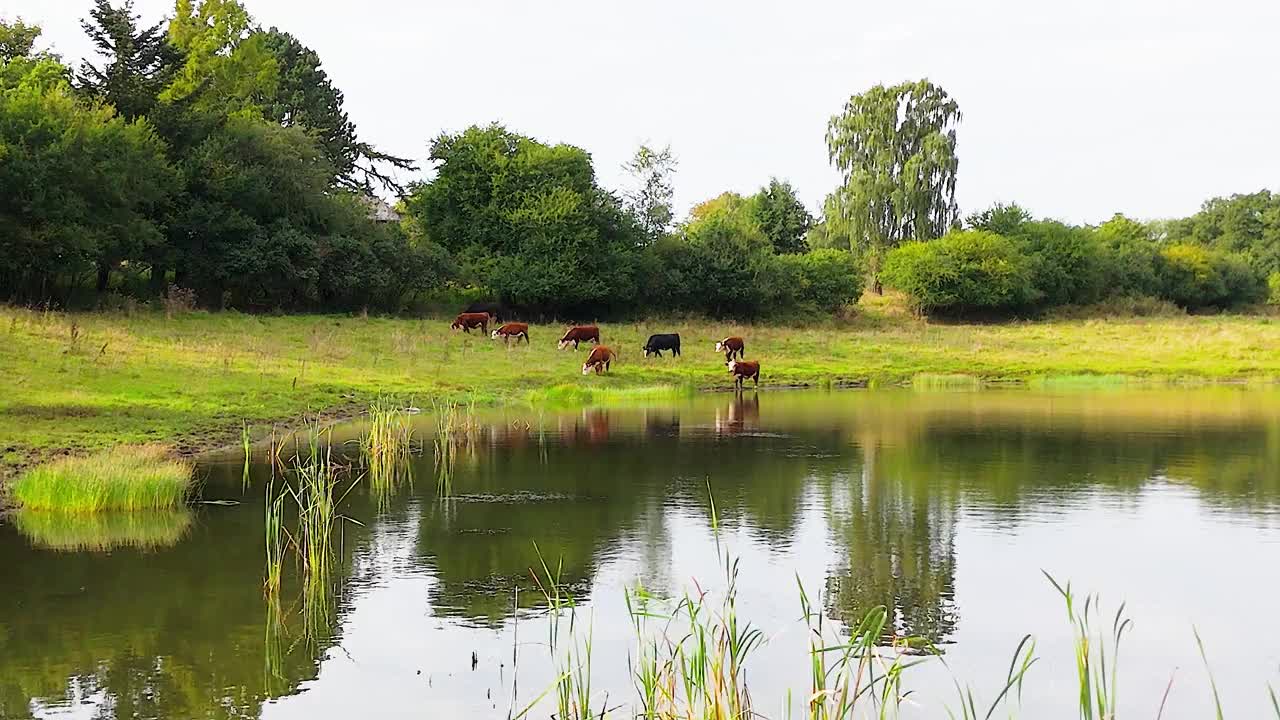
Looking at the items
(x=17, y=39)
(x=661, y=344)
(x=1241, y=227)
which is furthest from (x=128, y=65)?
(x=1241, y=227)

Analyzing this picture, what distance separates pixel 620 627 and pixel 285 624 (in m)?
2.72

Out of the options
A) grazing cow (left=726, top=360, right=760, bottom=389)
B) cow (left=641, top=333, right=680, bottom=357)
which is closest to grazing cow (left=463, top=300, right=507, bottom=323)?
cow (left=641, top=333, right=680, bottom=357)

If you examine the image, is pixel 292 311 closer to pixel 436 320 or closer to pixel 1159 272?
pixel 436 320

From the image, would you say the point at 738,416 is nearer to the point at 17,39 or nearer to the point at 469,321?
the point at 469,321

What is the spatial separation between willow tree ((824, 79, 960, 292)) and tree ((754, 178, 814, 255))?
722 cm

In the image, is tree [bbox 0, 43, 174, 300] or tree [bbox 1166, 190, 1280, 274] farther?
tree [bbox 1166, 190, 1280, 274]

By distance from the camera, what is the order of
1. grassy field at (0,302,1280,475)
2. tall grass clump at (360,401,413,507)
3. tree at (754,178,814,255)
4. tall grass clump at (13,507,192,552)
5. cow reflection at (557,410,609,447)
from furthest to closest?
1. tree at (754,178,814,255)
2. cow reflection at (557,410,609,447)
3. grassy field at (0,302,1280,475)
4. tall grass clump at (360,401,413,507)
5. tall grass clump at (13,507,192,552)

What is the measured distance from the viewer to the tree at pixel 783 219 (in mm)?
86188

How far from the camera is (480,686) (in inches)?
352

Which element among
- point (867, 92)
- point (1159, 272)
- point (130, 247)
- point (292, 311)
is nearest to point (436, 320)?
point (292, 311)

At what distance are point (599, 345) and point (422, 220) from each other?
2044 cm

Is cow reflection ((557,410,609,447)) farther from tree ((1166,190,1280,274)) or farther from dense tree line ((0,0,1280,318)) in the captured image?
tree ((1166,190,1280,274))

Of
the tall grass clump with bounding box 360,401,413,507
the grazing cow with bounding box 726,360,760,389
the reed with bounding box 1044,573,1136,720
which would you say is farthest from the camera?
the grazing cow with bounding box 726,360,760,389

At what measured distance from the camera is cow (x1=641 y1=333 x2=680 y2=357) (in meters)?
42.3
